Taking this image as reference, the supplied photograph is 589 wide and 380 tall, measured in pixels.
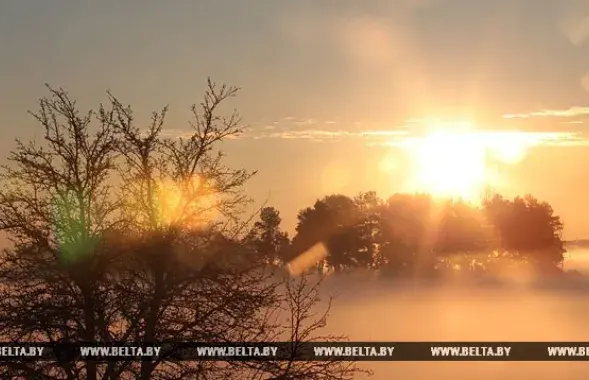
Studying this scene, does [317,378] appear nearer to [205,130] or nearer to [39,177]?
[205,130]

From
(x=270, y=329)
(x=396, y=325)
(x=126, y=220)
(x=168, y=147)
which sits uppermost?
(x=396, y=325)

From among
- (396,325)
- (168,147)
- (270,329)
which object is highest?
(396,325)

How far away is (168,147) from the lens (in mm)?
14969

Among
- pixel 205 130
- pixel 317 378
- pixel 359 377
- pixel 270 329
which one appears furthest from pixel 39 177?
pixel 359 377

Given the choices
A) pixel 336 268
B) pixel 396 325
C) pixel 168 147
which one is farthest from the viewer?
pixel 396 325

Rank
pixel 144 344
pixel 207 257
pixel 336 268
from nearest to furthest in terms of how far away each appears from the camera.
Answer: pixel 144 344 → pixel 207 257 → pixel 336 268

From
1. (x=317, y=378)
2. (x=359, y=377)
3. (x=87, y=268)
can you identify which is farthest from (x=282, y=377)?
(x=87, y=268)

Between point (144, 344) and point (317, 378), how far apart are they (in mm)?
3081

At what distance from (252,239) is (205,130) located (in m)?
2.38

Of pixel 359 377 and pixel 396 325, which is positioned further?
pixel 396 325

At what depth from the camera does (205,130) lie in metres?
15.2

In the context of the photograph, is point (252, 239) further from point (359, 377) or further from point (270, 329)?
point (359, 377)

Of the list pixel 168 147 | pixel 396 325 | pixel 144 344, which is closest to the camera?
pixel 144 344

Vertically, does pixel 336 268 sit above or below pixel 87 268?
above
